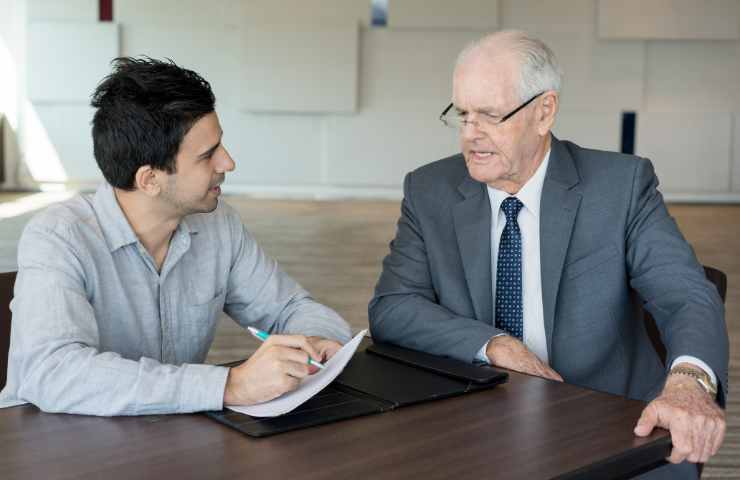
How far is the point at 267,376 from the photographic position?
5.15ft

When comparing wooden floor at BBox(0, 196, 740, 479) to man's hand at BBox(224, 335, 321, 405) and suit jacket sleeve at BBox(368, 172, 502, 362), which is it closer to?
suit jacket sleeve at BBox(368, 172, 502, 362)

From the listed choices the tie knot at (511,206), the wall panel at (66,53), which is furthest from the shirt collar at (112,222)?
the wall panel at (66,53)

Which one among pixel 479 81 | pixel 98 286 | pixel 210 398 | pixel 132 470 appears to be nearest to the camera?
pixel 132 470

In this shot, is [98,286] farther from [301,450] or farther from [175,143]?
[301,450]

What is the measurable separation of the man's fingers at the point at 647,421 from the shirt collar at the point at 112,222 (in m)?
1.02

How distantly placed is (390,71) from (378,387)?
9.60 meters

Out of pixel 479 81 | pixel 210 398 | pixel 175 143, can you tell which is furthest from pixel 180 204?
pixel 479 81

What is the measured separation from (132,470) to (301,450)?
24 cm

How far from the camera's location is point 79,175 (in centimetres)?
1137

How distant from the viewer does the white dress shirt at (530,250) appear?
2217 millimetres

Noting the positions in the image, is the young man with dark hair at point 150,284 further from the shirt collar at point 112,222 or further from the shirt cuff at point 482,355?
the shirt cuff at point 482,355

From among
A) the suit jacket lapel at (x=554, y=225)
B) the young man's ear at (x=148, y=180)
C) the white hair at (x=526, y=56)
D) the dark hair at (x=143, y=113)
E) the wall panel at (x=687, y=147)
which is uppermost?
the white hair at (x=526, y=56)

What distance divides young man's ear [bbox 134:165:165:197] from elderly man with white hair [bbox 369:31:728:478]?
0.59 meters

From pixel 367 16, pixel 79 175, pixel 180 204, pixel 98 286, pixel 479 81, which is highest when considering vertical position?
pixel 367 16
